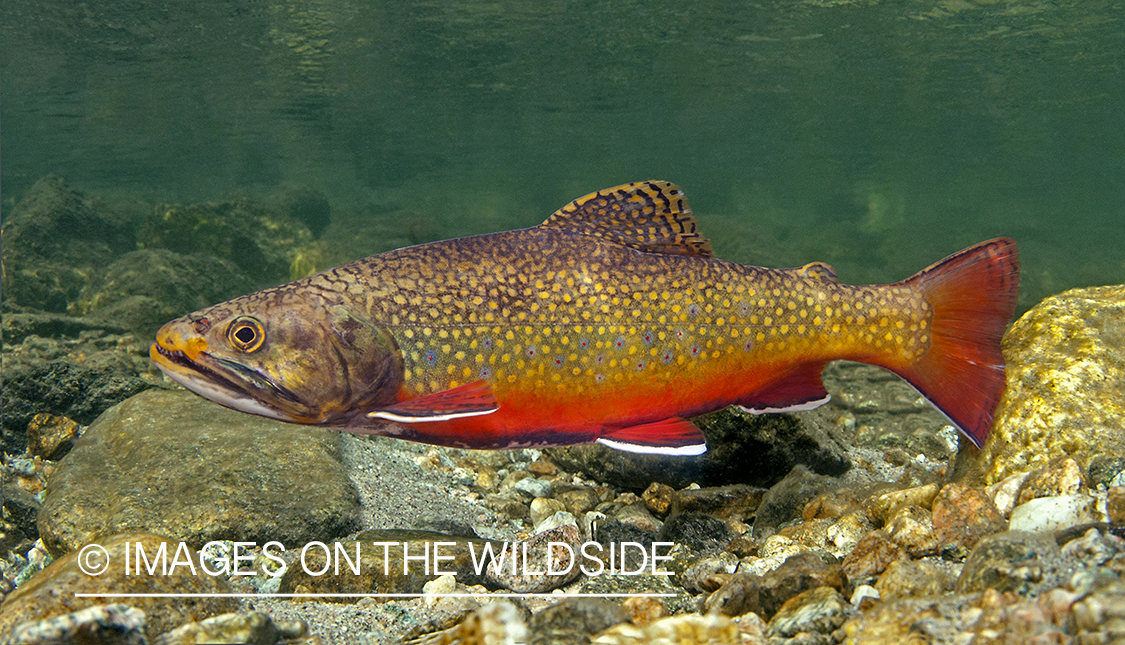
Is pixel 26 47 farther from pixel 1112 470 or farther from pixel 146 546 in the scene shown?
pixel 1112 470

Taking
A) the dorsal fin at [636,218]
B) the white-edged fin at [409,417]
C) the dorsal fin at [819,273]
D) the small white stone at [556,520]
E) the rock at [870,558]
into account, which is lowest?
the small white stone at [556,520]

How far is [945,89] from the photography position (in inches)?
1517

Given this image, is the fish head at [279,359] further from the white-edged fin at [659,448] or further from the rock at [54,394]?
the rock at [54,394]

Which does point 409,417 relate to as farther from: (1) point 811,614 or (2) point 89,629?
(1) point 811,614

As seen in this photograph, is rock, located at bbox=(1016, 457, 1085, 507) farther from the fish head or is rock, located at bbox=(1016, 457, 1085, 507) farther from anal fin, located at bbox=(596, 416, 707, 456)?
the fish head

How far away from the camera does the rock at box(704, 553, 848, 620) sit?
2367 mm

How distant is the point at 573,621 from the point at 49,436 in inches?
196

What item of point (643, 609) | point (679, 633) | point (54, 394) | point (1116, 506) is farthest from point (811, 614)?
point (54, 394)

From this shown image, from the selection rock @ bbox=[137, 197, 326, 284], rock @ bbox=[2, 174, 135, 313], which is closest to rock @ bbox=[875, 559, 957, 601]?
rock @ bbox=[2, 174, 135, 313]

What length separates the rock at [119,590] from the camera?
7.05 feet

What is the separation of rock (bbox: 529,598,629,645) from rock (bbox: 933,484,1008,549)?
4.82 ft

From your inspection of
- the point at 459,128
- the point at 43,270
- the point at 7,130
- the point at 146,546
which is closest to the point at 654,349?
the point at 146,546

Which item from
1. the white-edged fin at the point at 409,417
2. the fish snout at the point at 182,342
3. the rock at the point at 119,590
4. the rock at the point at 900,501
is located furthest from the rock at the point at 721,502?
the fish snout at the point at 182,342

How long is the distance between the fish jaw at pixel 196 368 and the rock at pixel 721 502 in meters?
2.77
